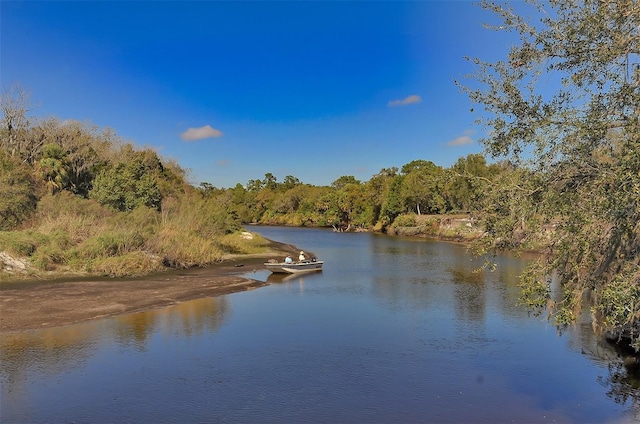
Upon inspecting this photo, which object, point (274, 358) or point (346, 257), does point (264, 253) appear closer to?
point (346, 257)

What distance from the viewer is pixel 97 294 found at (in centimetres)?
2264

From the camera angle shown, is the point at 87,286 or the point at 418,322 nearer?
the point at 418,322

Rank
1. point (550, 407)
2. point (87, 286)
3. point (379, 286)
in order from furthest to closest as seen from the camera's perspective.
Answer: point (379, 286) < point (87, 286) < point (550, 407)

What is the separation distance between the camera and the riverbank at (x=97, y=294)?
18.8m

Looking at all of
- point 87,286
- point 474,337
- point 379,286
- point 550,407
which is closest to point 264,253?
point 379,286

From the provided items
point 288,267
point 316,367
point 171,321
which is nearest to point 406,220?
point 288,267

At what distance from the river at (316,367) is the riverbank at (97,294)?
1074mm

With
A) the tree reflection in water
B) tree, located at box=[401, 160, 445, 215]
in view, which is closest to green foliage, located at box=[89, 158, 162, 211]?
the tree reflection in water

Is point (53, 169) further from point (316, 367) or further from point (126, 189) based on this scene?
point (316, 367)

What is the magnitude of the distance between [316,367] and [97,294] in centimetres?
1317

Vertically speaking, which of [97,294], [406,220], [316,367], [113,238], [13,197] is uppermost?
[13,197]

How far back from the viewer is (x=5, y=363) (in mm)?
13984

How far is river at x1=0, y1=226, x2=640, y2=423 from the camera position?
37.7ft

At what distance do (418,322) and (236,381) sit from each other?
359 inches
